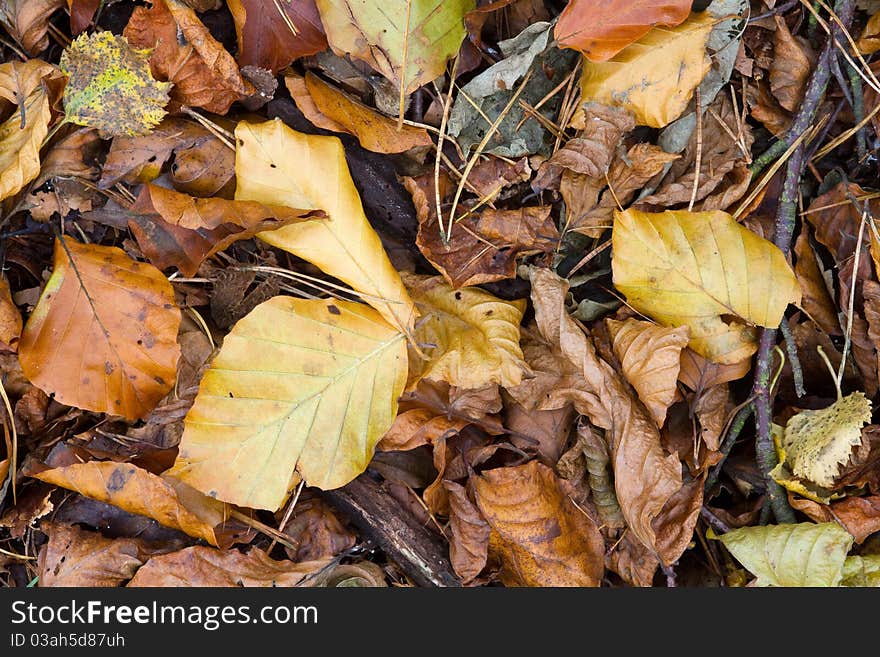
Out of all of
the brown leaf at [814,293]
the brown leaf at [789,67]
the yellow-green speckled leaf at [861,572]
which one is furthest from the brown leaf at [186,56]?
the yellow-green speckled leaf at [861,572]

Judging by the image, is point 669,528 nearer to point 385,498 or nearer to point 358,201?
point 385,498

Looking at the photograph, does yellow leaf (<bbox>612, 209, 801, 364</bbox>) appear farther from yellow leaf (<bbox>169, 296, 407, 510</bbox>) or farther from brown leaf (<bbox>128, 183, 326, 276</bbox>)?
brown leaf (<bbox>128, 183, 326, 276</bbox>)

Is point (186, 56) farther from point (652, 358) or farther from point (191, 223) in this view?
point (652, 358)

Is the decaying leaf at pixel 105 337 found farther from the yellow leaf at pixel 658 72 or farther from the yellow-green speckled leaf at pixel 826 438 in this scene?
the yellow-green speckled leaf at pixel 826 438

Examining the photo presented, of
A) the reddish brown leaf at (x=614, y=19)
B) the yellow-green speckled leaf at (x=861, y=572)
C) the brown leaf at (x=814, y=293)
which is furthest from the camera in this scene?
the brown leaf at (x=814, y=293)

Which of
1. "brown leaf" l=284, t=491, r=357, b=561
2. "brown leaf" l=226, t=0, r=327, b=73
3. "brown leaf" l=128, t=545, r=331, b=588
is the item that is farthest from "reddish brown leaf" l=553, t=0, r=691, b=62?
"brown leaf" l=128, t=545, r=331, b=588

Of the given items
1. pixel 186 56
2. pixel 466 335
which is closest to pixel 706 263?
pixel 466 335
